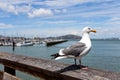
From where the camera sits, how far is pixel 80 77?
8.66 feet

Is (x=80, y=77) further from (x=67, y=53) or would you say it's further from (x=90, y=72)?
(x=67, y=53)

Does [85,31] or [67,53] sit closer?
[67,53]

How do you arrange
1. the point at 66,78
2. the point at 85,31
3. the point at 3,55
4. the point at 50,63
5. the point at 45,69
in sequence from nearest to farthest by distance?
1. the point at 66,78
2. the point at 45,69
3. the point at 50,63
4. the point at 85,31
5. the point at 3,55

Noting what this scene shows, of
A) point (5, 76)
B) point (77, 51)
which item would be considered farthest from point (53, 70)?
point (5, 76)

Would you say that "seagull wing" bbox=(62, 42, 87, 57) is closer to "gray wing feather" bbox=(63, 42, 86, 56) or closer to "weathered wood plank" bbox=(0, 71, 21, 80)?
"gray wing feather" bbox=(63, 42, 86, 56)

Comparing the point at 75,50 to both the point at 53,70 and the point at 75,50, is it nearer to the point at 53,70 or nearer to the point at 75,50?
the point at 75,50

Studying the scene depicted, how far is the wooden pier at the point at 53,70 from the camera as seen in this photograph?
2.66 m

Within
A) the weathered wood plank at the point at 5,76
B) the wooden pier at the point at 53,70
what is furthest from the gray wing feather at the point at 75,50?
the weathered wood plank at the point at 5,76

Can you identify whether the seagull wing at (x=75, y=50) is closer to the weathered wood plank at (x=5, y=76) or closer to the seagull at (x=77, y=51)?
the seagull at (x=77, y=51)

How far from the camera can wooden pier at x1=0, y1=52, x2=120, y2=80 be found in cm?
266

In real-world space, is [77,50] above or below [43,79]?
above

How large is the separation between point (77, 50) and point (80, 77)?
90cm

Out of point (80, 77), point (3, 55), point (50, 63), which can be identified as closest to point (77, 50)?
point (50, 63)

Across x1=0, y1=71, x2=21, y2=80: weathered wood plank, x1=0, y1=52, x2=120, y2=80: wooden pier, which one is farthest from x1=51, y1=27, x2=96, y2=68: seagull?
x1=0, y1=71, x2=21, y2=80: weathered wood plank
